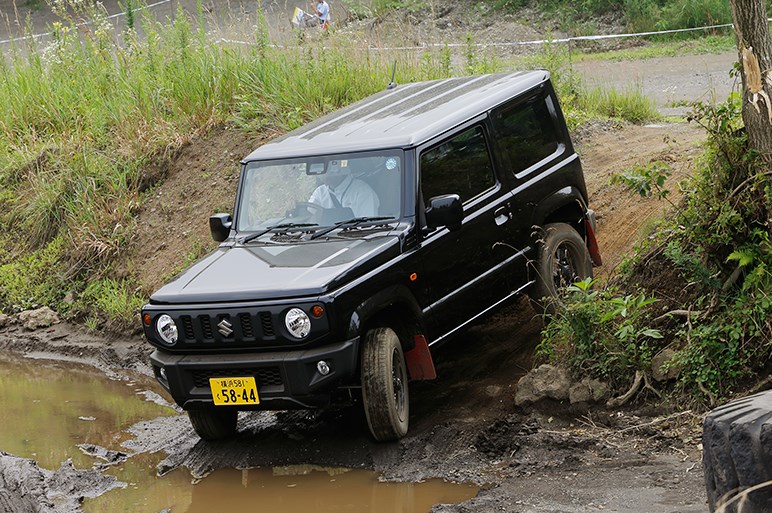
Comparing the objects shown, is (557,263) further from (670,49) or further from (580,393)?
(670,49)

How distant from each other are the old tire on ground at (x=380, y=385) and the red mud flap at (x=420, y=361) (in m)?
0.32

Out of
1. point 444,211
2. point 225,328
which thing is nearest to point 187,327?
point 225,328

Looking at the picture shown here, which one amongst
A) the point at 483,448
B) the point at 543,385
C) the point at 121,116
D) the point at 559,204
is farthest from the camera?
the point at 121,116

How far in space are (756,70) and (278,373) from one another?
3.39 metres

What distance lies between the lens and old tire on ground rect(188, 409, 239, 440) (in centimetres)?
700

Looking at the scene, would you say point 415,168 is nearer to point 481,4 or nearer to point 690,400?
point 690,400

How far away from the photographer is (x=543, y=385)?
6863 mm

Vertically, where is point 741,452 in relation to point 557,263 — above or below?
above

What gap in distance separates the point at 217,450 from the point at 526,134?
3233 mm

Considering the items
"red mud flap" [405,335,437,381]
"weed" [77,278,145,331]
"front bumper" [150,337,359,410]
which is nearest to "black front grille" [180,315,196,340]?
"front bumper" [150,337,359,410]

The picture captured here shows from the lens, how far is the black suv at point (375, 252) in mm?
6301

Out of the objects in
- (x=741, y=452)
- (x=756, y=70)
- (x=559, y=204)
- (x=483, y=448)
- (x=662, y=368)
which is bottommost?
(x=483, y=448)

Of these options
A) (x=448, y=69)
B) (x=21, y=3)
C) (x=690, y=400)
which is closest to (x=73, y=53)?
(x=448, y=69)

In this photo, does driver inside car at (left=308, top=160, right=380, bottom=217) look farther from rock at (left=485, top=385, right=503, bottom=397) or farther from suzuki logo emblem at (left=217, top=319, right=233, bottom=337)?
rock at (left=485, top=385, right=503, bottom=397)
